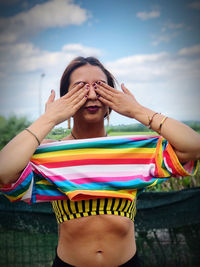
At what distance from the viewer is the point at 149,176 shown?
165cm

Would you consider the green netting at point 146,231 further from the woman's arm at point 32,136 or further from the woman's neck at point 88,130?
the woman's arm at point 32,136

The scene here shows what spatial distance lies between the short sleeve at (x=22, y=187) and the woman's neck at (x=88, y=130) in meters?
0.42

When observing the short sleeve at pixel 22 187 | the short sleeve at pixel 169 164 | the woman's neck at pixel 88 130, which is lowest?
the short sleeve at pixel 22 187

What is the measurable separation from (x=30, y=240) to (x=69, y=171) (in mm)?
1751

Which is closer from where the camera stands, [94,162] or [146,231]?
[94,162]

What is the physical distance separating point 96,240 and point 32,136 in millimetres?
738

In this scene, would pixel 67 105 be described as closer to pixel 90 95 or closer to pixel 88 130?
pixel 90 95

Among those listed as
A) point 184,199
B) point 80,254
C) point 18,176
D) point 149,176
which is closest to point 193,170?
point 149,176

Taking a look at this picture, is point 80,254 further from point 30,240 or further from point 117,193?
point 30,240

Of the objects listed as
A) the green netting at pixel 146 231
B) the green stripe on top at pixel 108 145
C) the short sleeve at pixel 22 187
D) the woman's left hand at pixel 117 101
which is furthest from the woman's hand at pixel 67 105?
the green netting at pixel 146 231

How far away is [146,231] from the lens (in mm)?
3062

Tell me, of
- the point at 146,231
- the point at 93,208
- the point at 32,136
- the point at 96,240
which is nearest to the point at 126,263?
the point at 96,240

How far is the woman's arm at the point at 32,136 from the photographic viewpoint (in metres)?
1.37

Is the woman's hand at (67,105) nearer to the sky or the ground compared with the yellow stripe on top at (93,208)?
nearer to the sky
